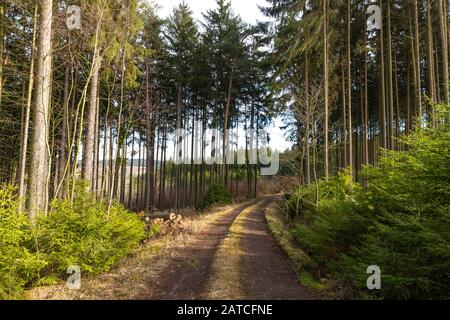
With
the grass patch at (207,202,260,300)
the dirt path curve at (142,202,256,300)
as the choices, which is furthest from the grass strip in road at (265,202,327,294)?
the dirt path curve at (142,202,256,300)

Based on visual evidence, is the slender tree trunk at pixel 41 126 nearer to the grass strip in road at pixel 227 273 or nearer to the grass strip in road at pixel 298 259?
the grass strip in road at pixel 227 273

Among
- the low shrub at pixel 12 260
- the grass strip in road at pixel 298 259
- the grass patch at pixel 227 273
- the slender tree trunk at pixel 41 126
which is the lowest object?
the grass strip in road at pixel 298 259

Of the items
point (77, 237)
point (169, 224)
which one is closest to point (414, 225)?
point (77, 237)

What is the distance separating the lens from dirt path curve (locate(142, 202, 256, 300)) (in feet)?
19.6

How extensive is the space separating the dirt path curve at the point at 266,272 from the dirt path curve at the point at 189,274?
92 cm

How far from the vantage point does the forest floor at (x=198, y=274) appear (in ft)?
19.2

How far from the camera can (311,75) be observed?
61.2ft

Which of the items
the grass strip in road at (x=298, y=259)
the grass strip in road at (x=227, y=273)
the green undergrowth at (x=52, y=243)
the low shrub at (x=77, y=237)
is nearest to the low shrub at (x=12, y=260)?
the green undergrowth at (x=52, y=243)

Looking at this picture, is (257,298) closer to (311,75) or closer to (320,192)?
(320,192)

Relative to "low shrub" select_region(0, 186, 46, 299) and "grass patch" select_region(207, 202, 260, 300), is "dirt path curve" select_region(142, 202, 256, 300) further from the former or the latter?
"low shrub" select_region(0, 186, 46, 299)

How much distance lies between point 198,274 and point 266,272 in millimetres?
1672

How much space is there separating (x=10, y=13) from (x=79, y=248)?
10.9 metres
